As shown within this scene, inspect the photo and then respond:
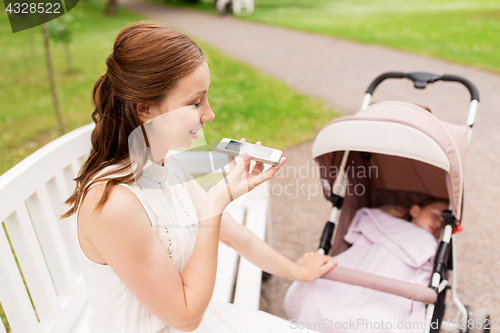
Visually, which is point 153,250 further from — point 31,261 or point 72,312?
point 72,312

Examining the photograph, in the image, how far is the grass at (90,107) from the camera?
4.40 m

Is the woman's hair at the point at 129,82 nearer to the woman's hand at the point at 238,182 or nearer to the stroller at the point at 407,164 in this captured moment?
the woman's hand at the point at 238,182

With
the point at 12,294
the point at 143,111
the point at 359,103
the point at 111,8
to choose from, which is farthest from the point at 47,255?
the point at 111,8

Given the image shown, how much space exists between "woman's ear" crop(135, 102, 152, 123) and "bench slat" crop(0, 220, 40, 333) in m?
0.68

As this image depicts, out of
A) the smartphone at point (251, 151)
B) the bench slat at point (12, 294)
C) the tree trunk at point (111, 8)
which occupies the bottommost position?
the tree trunk at point (111, 8)

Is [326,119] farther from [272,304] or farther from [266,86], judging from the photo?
[272,304]

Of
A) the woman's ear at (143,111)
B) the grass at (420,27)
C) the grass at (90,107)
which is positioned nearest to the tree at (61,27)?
the grass at (90,107)

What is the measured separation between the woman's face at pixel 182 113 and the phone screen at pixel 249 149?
0.12 m

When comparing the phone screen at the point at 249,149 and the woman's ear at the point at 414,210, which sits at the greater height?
the phone screen at the point at 249,149

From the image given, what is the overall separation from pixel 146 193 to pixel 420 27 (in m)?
10.9

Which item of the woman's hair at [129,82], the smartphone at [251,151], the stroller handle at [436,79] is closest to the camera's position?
the woman's hair at [129,82]

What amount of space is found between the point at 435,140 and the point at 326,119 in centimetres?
332

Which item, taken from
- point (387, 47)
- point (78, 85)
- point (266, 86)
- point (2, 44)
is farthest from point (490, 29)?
point (2, 44)

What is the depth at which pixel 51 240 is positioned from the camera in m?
1.69
